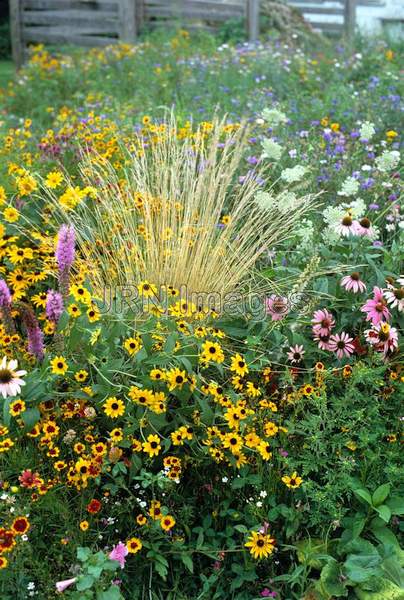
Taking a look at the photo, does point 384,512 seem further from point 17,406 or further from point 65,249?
point 65,249

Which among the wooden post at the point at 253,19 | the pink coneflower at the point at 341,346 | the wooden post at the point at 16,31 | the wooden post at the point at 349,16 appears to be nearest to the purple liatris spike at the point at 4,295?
the pink coneflower at the point at 341,346

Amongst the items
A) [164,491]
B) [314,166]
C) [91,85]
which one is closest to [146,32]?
[91,85]

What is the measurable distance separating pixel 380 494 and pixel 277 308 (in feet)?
2.57

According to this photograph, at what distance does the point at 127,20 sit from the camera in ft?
36.6

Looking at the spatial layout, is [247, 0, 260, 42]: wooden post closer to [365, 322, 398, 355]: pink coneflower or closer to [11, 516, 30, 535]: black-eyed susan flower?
[365, 322, 398, 355]: pink coneflower

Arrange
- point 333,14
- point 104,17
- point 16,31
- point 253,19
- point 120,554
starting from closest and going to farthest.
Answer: point 120,554 → point 253,19 → point 104,17 → point 16,31 → point 333,14

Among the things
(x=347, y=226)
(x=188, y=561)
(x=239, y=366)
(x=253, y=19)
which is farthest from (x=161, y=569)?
(x=253, y=19)

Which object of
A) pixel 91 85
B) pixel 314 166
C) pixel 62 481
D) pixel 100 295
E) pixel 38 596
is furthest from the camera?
pixel 91 85

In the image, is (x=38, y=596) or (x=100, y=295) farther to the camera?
(x=100, y=295)

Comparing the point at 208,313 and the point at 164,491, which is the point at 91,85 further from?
the point at 164,491

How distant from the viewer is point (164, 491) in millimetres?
2463

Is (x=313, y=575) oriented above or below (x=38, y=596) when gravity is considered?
below

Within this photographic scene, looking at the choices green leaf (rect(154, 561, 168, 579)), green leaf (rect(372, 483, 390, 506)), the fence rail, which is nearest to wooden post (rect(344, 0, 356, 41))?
the fence rail

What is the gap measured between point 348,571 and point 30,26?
11.8 metres
